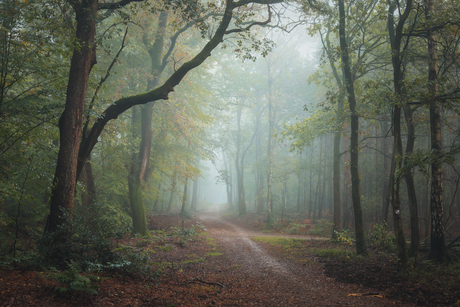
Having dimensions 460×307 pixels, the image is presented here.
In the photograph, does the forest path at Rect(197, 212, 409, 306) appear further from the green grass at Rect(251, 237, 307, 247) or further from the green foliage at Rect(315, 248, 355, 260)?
the green grass at Rect(251, 237, 307, 247)

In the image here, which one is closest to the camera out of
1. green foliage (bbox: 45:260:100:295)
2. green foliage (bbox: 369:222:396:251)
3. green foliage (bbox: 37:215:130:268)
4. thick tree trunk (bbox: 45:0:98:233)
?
green foliage (bbox: 45:260:100:295)

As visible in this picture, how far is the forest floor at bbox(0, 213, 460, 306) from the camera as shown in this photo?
3995mm

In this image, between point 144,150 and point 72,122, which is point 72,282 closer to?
point 72,122

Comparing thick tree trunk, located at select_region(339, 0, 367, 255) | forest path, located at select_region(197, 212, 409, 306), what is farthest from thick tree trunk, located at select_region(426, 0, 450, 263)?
forest path, located at select_region(197, 212, 409, 306)

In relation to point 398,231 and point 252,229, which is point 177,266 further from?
point 252,229

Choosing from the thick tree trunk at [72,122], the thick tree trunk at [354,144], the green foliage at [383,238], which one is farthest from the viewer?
the thick tree trunk at [354,144]

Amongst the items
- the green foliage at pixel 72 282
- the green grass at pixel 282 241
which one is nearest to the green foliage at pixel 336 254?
the green grass at pixel 282 241

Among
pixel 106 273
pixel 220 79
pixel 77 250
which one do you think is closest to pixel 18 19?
pixel 77 250

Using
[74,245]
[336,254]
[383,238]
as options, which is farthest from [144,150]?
[383,238]

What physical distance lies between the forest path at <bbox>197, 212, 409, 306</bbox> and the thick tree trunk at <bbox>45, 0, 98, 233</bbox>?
183 inches

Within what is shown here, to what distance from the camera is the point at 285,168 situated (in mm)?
25625

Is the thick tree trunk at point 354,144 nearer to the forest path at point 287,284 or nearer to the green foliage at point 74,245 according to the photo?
the forest path at point 287,284

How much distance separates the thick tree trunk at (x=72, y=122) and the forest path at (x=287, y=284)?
465cm

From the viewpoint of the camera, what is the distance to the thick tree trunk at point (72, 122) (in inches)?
216
